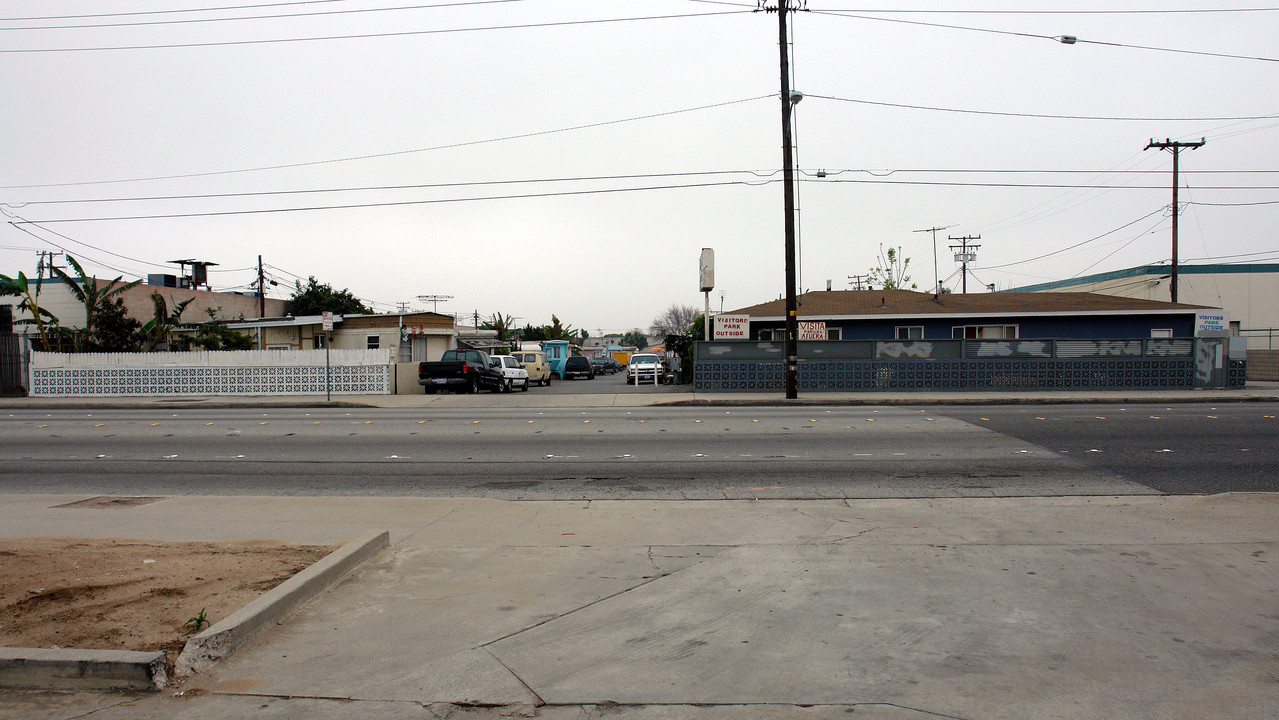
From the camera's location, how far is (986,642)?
4.62 metres

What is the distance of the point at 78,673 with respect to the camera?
4.02 meters

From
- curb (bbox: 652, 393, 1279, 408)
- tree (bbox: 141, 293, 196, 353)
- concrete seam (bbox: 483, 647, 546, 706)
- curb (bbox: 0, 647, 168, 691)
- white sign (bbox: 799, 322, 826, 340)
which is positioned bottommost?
concrete seam (bbox: 483, 647, 546, 706)

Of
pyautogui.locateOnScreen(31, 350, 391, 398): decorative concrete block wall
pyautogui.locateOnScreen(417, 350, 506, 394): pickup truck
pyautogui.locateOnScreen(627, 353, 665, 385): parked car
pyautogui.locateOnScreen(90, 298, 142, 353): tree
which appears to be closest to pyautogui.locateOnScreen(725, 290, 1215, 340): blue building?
pyautogui.locateOnScreen(627, 353, 665, 385): parked car

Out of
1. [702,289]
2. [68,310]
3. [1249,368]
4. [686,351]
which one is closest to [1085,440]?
[702,289]

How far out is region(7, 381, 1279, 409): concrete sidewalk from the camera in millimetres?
21781

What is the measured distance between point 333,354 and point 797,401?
1622cm

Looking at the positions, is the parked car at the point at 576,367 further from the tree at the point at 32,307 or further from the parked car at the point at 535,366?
the tree at the point at 32,307

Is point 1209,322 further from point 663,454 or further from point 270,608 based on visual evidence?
point 270,608

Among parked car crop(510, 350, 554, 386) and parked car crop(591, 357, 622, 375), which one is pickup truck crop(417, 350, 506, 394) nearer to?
parked car crop(510, 350, 554, 386)

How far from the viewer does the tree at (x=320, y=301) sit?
Answer: 62.2 metres

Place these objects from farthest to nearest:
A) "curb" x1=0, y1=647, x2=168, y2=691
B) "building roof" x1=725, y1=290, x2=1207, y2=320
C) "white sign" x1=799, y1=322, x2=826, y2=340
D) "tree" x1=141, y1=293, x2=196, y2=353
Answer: "tree" x1=141, y1=293, x2=196, y2=353
"building roof" x1=725, y1=290, x2=1207, y2=320
"white sign" x1=799, y1=322, x2=826, y2=340
"curb" x1=0, y1=647, x2=168, y2=691

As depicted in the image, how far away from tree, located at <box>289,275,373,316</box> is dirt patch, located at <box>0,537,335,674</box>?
57.2 meters

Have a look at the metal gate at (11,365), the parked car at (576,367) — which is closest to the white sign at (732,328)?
the parked car at (576,367)

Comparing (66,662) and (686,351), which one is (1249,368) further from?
(66,662)
